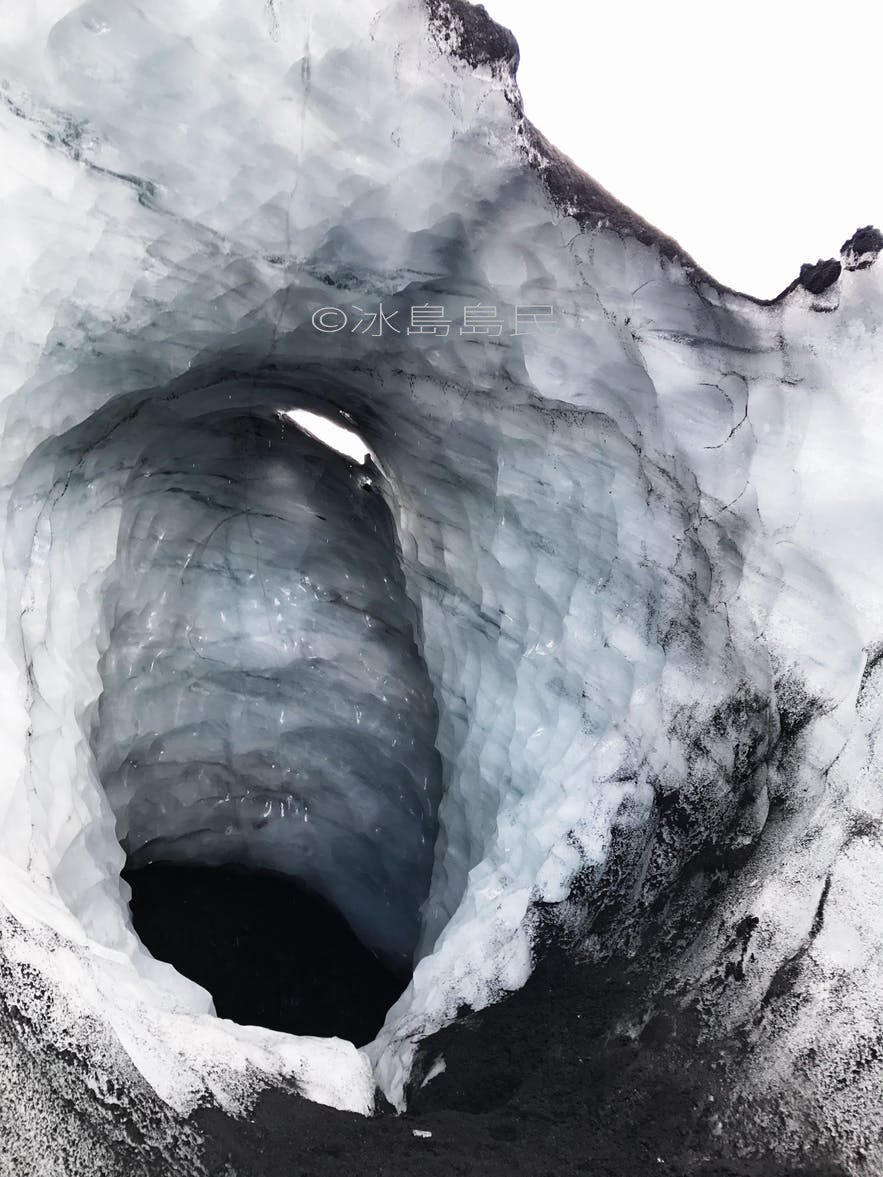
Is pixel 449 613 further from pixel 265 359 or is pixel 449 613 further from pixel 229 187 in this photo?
pixel 229 187

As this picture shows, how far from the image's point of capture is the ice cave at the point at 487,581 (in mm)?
2334

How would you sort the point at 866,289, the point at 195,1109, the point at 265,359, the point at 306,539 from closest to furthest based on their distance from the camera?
1. the point at 195,1109
2. the point at 866,289
3. the point at 265,359
4. the point at 306,539

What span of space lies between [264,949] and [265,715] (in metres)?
1.21

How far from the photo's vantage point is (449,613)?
4004mm

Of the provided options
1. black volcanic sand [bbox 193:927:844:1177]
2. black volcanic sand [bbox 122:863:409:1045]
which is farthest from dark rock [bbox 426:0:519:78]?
black volcanic sand [bbox 122:863:409:1045]

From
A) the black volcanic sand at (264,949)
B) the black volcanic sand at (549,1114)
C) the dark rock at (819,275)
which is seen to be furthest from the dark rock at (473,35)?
the black volcanic sand at (264,949)

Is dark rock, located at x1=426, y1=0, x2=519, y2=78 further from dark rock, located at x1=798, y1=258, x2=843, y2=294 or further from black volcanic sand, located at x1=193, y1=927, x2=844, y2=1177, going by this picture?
black volcanic sand, located at x1=193, y1=927, x2=844, y2=1177

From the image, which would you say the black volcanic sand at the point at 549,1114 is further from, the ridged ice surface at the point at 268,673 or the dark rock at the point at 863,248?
the dark rock at the point at 863,248

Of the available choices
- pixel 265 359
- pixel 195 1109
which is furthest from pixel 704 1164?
pixel 265 359

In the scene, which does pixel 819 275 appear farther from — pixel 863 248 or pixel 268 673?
pixel 268 673

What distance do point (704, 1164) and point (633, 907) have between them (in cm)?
74

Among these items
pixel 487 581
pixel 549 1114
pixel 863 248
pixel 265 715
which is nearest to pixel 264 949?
Answer: pixel 265 715

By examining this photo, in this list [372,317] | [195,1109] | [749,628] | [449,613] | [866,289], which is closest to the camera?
[195,1109]

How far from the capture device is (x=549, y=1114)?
2.45m
